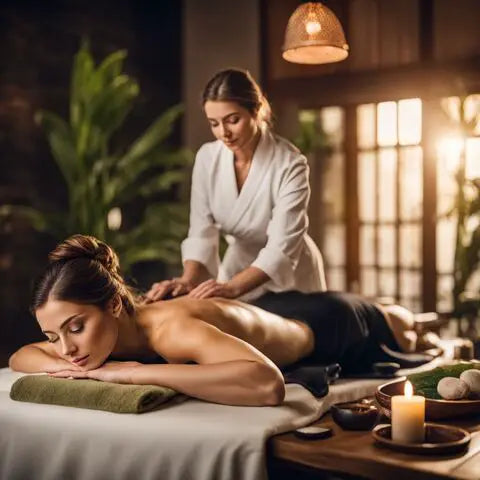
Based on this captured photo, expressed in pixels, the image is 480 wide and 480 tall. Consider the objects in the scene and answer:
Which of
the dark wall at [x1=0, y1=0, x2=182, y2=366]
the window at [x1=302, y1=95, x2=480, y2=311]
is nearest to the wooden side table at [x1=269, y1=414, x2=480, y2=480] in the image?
the dark wall at [x1=0, y1=0, x2=182, y2=366]

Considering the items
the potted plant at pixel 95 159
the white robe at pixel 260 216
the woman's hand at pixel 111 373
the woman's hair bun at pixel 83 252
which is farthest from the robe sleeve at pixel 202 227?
the potted plant at pixel 95 159

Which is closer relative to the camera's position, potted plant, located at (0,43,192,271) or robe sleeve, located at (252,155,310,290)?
robe sleeve, located at (252,155,310,290)

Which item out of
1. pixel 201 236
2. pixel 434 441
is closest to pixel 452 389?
pixel 434 441

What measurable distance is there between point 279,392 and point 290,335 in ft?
1.82

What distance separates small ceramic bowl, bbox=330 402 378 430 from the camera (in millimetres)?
1992

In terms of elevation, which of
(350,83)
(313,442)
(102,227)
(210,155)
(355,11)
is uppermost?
(355,11)

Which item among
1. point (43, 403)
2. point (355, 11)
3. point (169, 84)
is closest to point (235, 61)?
point (169, 84)

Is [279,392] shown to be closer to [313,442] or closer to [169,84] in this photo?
[313,442]

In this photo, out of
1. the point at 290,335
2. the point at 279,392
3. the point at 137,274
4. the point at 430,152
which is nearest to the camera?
the point at 279,392

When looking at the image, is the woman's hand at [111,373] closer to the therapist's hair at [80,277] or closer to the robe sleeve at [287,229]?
the therapist's hair at [80,277]

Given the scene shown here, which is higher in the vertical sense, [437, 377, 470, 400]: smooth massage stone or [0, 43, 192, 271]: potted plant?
[0, 43, 192, 271]: potted plant

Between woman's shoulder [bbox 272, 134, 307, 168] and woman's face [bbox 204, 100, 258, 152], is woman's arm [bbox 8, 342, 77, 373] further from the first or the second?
woman's shoulder [bbox 272, 134, 307, 168]

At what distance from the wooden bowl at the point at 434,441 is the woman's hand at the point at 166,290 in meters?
0.99

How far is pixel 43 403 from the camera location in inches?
86.3
